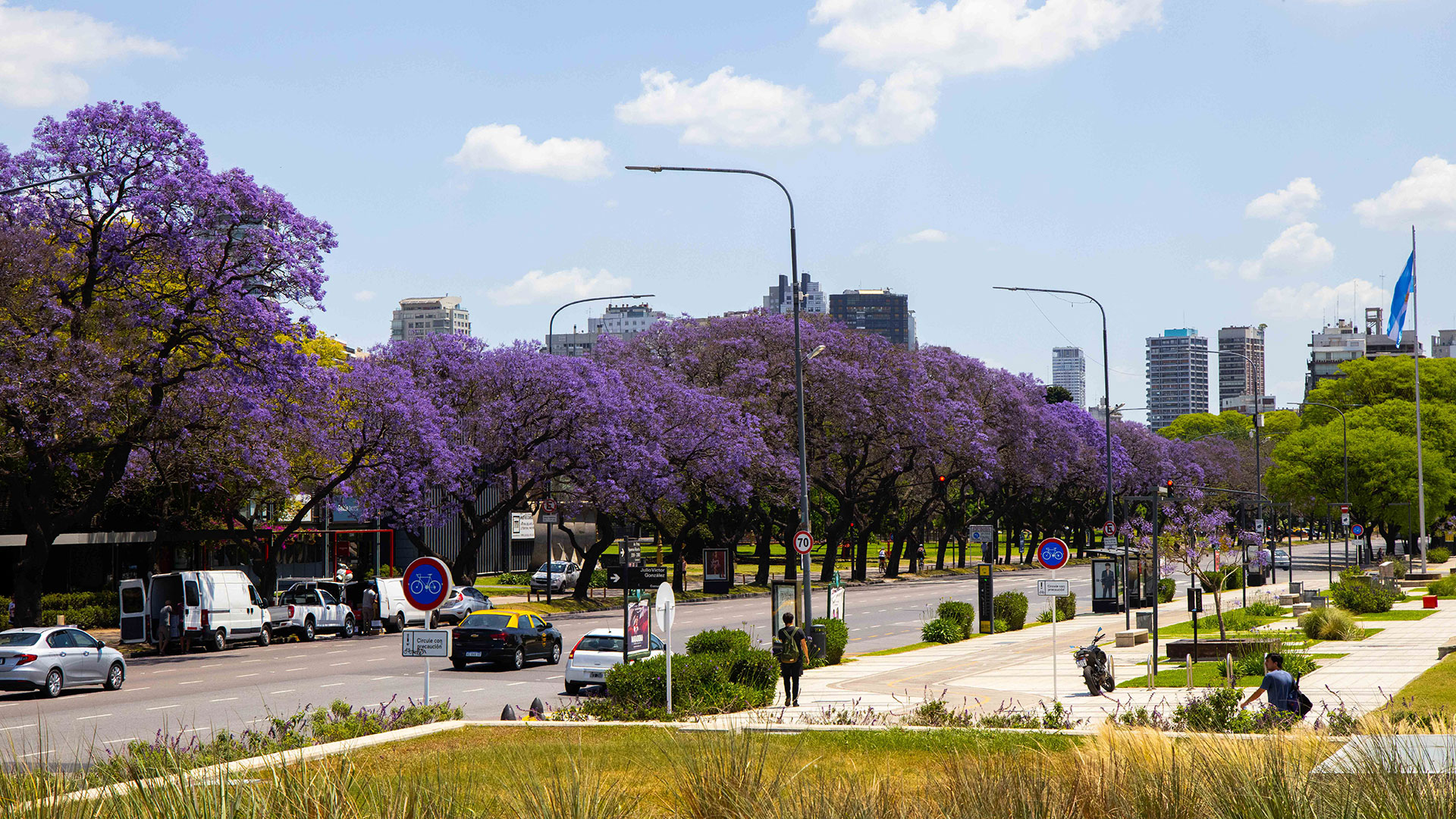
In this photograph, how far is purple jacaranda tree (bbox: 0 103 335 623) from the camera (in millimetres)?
30984

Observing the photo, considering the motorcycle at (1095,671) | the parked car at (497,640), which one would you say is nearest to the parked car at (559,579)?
the parked car at (497,640)

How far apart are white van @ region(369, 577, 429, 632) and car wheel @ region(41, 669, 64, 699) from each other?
17.2 m

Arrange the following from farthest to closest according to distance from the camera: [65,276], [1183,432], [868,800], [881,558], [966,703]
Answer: [1183,432]
[881,558]
[65,276]
[966,703]
[868,800]

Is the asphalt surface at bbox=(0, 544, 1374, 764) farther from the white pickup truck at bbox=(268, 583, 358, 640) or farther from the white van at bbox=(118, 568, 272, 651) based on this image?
the white van at bbox=(118, 568, 272, 651)

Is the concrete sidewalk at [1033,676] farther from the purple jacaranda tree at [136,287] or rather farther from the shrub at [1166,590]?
the purple jacaranda tree at [136,287]

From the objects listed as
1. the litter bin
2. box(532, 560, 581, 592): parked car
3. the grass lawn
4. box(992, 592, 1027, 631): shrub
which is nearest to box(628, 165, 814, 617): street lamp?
the litter bin

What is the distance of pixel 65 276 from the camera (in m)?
31.9

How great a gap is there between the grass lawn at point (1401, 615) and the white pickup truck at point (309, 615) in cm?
3061

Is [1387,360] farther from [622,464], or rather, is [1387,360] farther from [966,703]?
[966,703]

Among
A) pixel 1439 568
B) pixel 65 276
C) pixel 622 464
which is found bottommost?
pixel 1439 568

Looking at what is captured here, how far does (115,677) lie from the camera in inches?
1028

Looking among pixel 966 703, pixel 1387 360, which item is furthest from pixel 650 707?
pixel 1387 360

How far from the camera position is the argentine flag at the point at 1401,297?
4875cm

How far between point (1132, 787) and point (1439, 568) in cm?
7734
